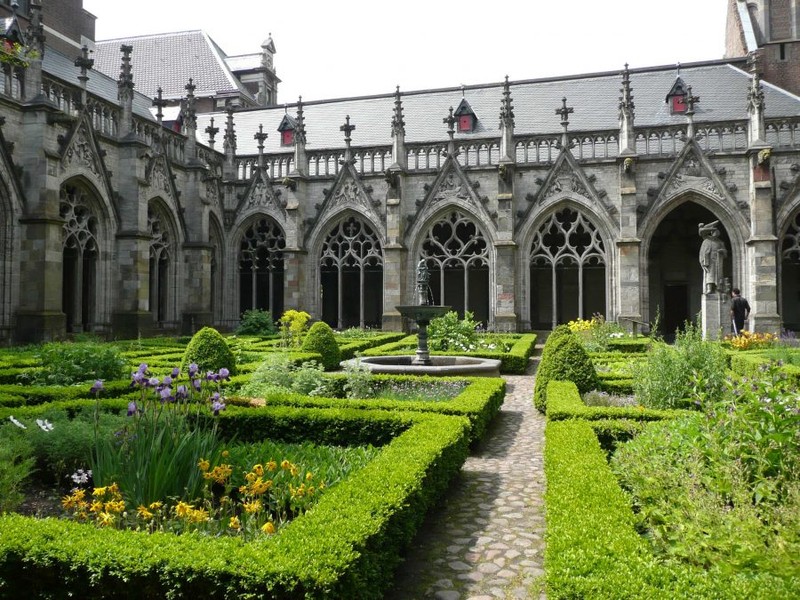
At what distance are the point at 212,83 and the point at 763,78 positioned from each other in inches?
953

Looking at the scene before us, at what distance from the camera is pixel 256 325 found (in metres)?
19.2

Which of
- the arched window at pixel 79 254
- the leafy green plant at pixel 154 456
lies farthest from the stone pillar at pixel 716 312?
the arched window at pixel 79 254

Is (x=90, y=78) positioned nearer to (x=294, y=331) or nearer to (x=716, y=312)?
(x=294, y=331)

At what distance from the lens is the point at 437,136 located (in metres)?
22.7

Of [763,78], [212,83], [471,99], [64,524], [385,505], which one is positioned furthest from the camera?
[212,83]

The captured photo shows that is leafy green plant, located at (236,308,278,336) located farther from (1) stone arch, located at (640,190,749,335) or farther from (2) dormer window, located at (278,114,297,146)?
(1) stone arch, located at (640,190,749,335)

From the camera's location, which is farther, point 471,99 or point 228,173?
point 471,99

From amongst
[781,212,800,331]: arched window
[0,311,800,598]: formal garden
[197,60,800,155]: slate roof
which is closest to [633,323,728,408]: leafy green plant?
[0,311,800,598]: formal garden

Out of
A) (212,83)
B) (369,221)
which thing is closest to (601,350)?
(369,221)

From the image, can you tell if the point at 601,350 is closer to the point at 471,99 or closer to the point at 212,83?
the point at 471,99

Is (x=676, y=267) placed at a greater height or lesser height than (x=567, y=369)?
greater

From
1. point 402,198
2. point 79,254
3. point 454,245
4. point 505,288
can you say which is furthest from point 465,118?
point 79,254

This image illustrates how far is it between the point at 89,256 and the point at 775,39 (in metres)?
23.3

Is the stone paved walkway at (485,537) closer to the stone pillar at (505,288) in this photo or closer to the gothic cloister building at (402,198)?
the gothic cloister building at (402,198)
